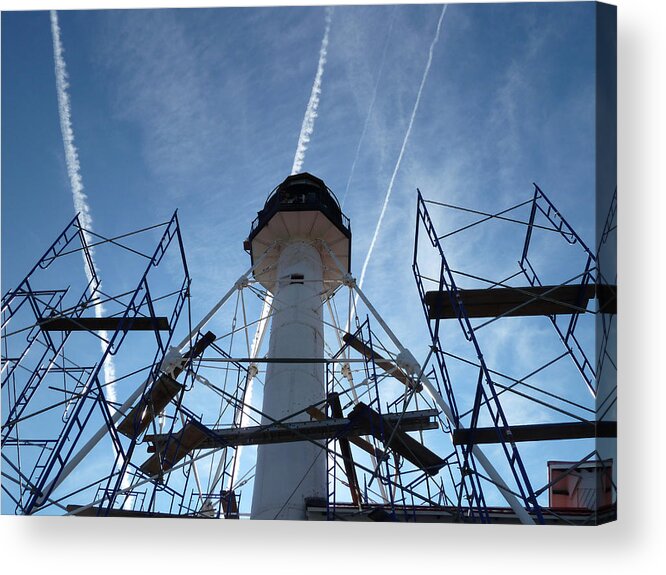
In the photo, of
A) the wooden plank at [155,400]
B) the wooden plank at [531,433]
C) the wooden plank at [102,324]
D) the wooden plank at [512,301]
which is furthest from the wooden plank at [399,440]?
the wooden plank at [102,324]

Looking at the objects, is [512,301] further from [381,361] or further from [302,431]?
[302,431]

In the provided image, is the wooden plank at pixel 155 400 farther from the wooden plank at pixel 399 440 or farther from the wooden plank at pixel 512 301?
the wooden plank at pixel 512 301

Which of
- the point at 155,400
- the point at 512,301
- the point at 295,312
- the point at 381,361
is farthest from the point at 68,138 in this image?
the point at 512,301

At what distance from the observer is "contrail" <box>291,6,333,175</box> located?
12.0m

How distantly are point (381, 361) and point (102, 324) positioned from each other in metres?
5.94

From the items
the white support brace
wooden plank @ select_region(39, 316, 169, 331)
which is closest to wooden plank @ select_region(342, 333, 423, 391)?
the white support brace

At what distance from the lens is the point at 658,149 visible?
924 centimetres

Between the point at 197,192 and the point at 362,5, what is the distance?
4866 mm

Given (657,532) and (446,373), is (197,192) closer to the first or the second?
(446,373)

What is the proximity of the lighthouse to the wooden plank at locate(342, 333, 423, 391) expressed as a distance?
3.16 ft

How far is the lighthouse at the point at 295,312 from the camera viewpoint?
13.4m

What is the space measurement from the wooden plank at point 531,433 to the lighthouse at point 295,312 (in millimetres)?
3122

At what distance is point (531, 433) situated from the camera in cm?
1101

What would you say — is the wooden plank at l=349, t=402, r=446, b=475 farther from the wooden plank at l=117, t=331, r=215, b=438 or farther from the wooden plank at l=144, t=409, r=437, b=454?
the wooden plank at l=117, t=331, r=215, b=438
